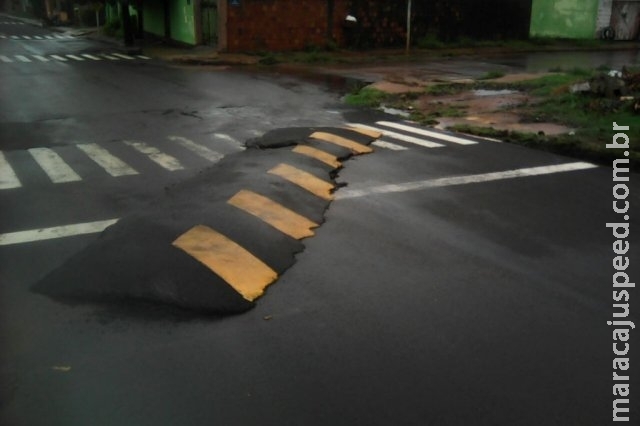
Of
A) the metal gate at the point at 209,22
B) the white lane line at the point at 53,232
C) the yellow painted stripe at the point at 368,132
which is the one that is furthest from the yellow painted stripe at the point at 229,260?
the metal gate at the point at 209,22

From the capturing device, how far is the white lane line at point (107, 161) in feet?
26.6

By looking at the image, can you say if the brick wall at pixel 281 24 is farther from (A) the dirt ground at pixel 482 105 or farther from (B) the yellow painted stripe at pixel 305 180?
(B) the yellow painted stripe at pixel 305 180

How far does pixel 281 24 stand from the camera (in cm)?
2641

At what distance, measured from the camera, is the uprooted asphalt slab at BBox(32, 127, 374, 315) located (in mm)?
4668

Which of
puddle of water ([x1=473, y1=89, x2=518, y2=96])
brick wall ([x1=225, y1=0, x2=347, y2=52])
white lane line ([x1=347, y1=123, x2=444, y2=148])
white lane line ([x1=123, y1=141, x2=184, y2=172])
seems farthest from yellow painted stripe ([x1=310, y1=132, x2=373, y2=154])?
brick wall ([x1=225, y1=0, x2=347, y2=52])

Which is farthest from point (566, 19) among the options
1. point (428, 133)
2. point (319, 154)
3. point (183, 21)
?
point (319, 154)

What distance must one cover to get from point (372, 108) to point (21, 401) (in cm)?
1118

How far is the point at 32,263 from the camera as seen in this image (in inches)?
207

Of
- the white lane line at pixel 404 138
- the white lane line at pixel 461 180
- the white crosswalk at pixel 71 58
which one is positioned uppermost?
the white crosswalk at pixel 71 58

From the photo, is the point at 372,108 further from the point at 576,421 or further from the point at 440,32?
the point at 440,32

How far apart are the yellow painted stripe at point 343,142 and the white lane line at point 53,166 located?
368cm

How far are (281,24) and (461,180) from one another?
20256mm

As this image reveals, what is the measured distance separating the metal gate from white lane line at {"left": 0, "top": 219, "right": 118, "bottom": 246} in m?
21.7

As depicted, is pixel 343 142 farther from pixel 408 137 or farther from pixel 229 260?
pixel 229 260
